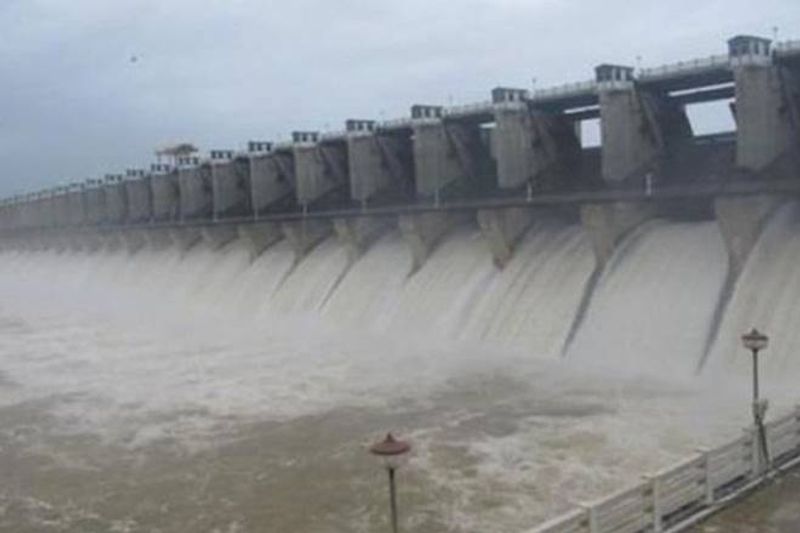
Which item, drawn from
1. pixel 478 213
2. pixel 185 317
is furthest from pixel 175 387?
pixel 185 317

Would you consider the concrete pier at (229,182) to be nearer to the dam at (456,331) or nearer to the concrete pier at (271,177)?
the concrete pier at (271,177)

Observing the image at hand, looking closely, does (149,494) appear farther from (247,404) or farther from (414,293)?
(414,293)

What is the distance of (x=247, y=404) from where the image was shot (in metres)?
18.4

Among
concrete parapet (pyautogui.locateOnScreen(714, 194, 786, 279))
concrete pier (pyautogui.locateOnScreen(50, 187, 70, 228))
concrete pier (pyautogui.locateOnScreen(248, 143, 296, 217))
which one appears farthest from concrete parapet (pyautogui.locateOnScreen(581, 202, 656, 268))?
concrete pier (pyautogui.locateOnScreen(50, 187, 70, 228))

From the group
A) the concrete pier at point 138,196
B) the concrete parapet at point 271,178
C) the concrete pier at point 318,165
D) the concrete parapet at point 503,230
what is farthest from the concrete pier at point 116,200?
the concrete parapet at point 503,230

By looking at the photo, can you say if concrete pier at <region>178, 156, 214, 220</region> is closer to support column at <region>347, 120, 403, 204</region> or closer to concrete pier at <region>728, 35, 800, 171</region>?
support column at <region>347, 120, 403, 204</region>

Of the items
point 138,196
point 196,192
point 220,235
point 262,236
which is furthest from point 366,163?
point 138,196

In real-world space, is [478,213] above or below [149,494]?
above

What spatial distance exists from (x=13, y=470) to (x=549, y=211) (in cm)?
1470

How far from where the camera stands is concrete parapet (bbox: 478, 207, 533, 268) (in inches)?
971

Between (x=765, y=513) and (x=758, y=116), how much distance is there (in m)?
11.9

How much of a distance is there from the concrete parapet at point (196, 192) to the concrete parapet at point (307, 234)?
1084 cm

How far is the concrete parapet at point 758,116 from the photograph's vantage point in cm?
1966

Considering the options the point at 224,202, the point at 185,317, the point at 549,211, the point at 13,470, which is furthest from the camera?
the point at 224,202
